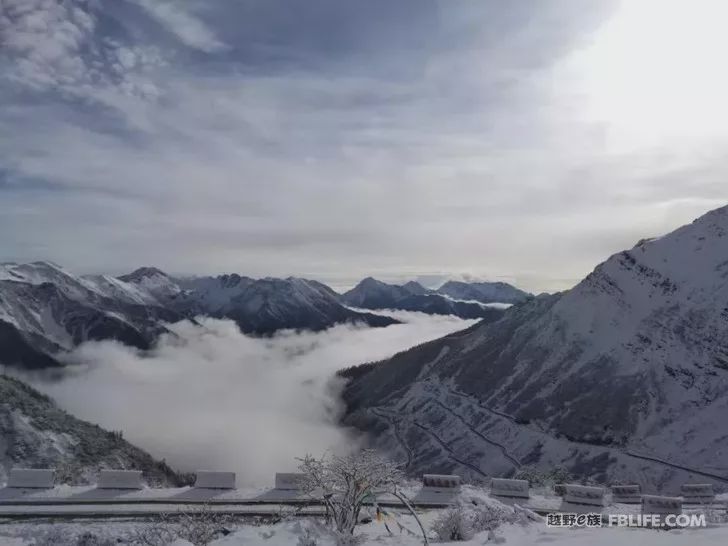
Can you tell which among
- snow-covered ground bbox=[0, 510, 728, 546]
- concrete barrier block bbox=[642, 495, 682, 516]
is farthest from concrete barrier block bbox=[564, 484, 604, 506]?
snow-covered ground bbox=[0, 510, 728, 546]

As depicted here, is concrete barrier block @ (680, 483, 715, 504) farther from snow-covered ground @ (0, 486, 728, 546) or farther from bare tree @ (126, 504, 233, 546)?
bare tree @ (126, 504, 233, 546)

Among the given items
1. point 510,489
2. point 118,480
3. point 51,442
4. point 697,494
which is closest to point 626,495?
point 697,494

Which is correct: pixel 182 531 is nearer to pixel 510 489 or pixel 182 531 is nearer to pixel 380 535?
pixel 380 535

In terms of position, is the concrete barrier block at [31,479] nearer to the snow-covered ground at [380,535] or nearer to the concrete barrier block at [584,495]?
the snow-covered ground at [380,535]

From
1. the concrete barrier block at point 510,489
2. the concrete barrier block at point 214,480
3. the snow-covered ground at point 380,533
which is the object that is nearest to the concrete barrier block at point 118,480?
the concrete barrier block at point 214,480

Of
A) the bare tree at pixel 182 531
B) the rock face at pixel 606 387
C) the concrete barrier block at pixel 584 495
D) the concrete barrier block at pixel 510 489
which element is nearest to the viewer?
the bare tree at pixel 182 531

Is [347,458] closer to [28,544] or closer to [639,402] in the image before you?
[28,544]
